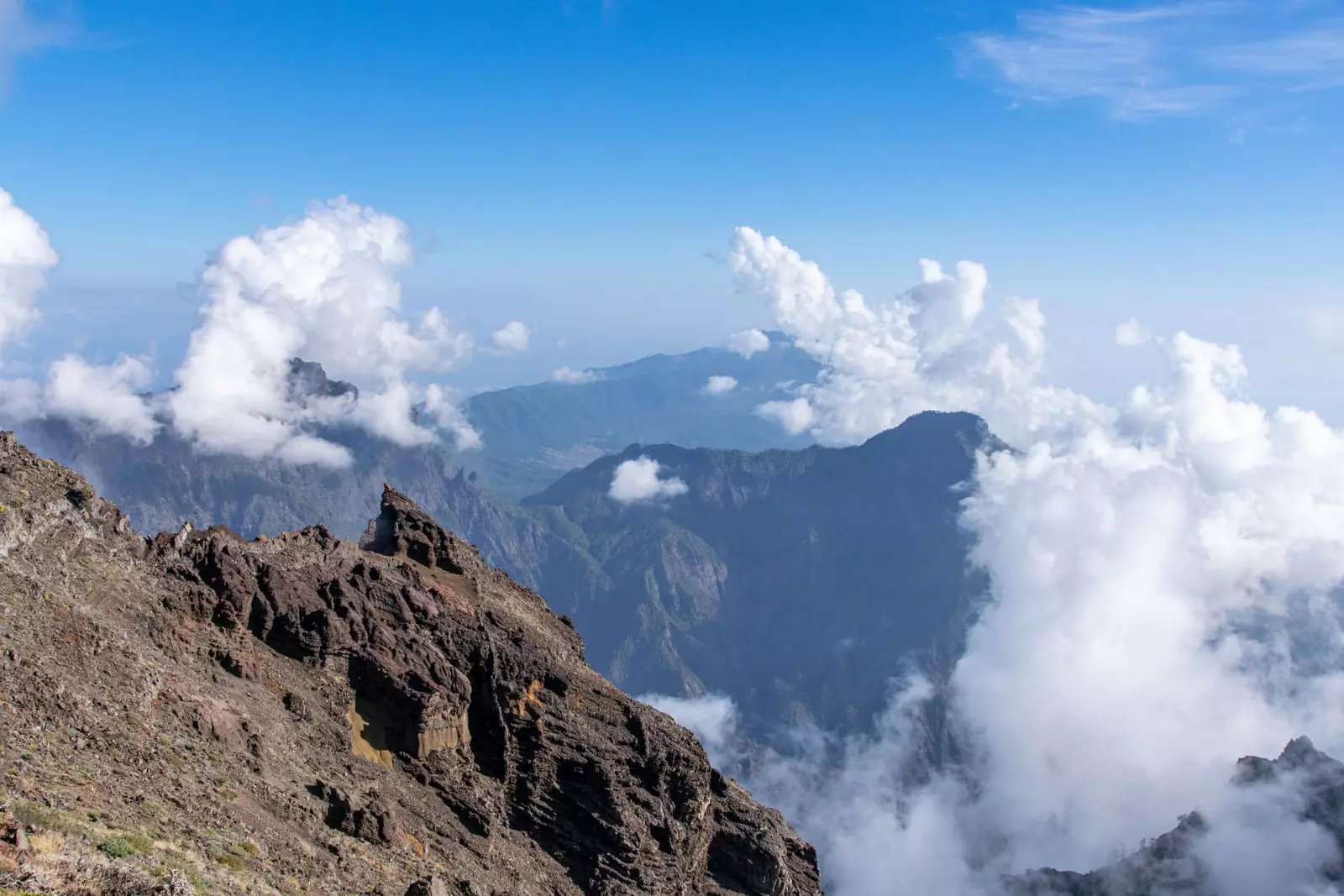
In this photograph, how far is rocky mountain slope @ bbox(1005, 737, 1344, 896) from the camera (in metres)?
163

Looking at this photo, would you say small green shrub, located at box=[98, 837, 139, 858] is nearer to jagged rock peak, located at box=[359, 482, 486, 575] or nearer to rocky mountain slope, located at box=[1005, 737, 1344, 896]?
jagged rock peak, located at box=[359, 482, 486, 575]

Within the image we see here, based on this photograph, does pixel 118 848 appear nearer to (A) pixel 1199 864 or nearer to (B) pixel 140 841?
(B) pixel 140 841

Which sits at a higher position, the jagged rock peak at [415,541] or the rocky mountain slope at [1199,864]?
the rocky mountain slope at [1199,864]

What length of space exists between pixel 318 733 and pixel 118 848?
71.3ft

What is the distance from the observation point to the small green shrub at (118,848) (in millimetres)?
27312

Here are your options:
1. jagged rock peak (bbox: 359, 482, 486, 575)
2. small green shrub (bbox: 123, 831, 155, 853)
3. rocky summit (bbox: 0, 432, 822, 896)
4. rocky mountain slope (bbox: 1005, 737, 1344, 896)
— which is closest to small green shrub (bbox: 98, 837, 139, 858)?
rocky summit (bbox: 0, 432, 822, 896)

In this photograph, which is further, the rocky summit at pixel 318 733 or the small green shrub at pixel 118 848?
the rocky summit at pixel 318 733

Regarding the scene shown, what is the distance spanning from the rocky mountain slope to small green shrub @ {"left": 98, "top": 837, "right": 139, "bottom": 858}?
174574 mm

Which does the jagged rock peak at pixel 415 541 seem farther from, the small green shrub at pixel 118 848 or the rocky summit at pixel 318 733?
the small green shrub at pixel 118 848

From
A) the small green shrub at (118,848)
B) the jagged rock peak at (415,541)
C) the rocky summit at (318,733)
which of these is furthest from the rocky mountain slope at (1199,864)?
the small green shrub at (118,848)

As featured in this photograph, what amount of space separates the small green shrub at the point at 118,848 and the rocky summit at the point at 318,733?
0.07m

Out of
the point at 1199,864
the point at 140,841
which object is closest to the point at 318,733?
the point at 140,841

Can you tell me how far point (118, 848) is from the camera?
1089 inches

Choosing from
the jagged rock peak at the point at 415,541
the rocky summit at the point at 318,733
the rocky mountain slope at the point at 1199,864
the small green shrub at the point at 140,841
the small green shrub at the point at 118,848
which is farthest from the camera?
the rocky mountain slope at the point at 1199,864
